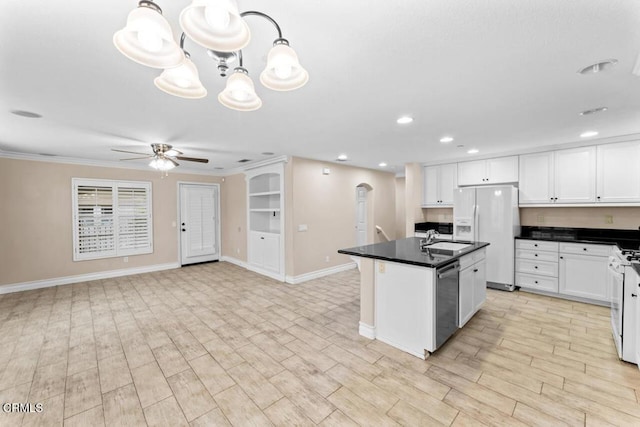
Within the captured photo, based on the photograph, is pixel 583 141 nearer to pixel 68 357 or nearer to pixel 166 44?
pixel 166 44

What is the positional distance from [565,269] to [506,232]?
0.92 metres

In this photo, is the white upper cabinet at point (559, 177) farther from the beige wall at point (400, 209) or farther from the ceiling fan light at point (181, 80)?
the ceiling fan light at point (181, 80)

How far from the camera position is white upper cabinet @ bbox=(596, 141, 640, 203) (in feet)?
12.1

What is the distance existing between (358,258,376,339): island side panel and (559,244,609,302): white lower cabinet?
335cm

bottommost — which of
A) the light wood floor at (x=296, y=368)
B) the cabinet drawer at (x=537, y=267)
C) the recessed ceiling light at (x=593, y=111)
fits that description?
the light wood floor at (x=296, y=368)

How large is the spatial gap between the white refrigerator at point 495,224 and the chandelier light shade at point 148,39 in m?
4.94

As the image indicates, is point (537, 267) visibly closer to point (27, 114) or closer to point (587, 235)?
point (587, 235)

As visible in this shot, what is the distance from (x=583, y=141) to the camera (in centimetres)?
400

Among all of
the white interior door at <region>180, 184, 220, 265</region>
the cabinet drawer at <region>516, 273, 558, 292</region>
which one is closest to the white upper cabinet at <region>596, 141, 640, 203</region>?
the cabinet drawer at <region>516, 273, 558, 292</region>

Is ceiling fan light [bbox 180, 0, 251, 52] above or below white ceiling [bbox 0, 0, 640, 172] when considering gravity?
below

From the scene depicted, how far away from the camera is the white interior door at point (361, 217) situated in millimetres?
6883

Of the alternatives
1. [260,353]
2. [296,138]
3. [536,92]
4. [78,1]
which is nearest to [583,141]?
[536,92]

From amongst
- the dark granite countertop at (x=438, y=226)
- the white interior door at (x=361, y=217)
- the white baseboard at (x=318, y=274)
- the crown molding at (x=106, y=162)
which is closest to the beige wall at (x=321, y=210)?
the white baseboard at (x=318, y=274)

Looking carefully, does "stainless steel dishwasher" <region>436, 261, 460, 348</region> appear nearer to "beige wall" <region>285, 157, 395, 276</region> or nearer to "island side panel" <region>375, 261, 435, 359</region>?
"island side panel" <region>375, 261, 435, 359</region>
